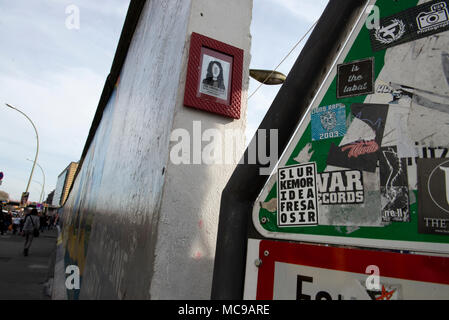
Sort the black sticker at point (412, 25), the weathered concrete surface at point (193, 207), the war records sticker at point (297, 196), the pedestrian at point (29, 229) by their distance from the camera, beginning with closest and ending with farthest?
the black sticker at point (412, 25), the war records sticker at point (297, 196), the weathered concrete surface at point (193, 207), the pedestrian at point (29, 229)

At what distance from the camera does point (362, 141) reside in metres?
0.82

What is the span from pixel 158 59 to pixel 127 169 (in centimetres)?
107

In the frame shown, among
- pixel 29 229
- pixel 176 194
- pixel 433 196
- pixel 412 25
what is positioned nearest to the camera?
pixel 433 196

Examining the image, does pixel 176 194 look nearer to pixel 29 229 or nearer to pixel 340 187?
pixel 340 187

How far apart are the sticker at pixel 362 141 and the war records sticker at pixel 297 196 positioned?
8 centimetres

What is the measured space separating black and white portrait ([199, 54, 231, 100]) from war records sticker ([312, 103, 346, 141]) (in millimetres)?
787

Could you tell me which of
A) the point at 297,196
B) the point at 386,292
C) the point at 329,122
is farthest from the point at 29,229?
the point at 386,292

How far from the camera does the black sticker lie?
30.1 inches

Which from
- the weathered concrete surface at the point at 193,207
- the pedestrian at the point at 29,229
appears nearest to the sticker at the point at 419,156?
the weathered concrete surface at the point at 193,207

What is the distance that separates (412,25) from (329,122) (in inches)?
13.1

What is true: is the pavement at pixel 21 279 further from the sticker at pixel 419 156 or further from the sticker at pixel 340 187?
the sticker at pixel 419 156

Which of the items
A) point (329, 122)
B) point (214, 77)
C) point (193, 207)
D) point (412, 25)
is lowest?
point (193, 207)

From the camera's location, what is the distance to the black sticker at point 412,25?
76cm
